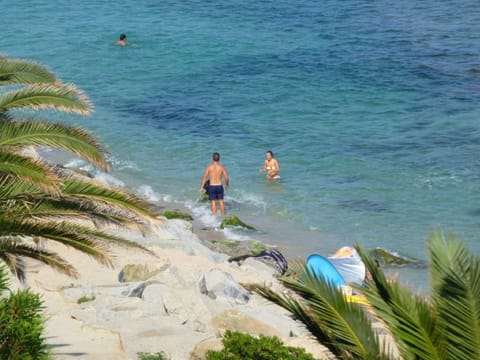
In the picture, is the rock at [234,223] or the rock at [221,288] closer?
the rock at [221,288]

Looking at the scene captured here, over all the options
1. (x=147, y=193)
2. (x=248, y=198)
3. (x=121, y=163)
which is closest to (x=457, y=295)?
(x=248, y=198)

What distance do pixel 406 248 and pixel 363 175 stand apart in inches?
177

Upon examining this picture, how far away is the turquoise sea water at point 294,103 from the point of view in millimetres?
21453

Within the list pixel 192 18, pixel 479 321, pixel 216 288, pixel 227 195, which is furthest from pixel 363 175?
pixel 192 18

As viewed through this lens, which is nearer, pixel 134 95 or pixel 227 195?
pixel 227 195

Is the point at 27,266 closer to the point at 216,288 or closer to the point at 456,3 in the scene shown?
the point at 216,288

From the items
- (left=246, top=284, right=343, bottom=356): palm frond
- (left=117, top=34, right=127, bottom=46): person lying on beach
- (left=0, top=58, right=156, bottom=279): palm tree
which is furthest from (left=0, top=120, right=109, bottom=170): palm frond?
(left=117, top=34, right=127, bottom=46): person lying on beach

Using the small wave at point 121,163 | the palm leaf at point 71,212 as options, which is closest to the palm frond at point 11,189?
the palm leaf at point 71,212

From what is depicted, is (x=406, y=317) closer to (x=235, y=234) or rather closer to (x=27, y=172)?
(x=27, y=172)

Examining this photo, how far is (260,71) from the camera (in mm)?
32938

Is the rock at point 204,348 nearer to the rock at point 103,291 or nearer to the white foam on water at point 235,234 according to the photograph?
the rock at point 103,291

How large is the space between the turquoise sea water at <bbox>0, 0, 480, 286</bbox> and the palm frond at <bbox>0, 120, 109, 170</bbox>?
8680mm

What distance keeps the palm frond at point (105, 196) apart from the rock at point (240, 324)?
3.00 meters

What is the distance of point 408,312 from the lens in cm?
730
